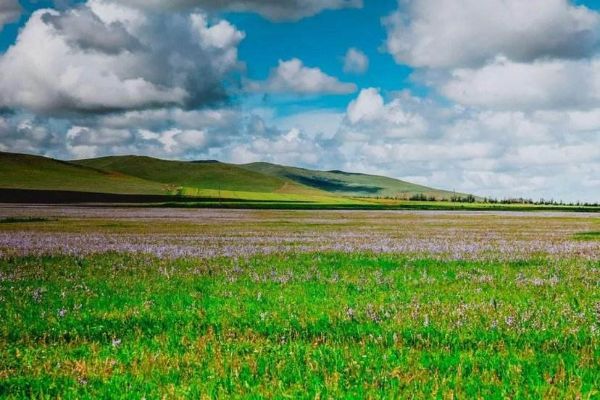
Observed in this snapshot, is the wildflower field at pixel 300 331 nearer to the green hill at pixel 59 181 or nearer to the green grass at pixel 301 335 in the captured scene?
the green grass at pixel 301 335

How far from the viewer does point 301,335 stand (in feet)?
25.0

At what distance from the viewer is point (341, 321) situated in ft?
27.1

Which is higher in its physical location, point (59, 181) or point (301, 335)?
point (59, 181)

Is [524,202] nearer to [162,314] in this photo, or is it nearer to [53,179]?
[53,179]

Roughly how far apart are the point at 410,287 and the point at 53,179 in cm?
18570

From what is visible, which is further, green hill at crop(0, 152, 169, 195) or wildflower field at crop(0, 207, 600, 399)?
green hill at crop(0, 152, 169, 195)

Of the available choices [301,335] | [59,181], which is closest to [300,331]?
Result: [301,335]

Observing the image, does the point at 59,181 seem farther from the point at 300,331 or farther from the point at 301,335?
the point at 301,335

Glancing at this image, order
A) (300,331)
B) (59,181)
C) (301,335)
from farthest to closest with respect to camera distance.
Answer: (59,181) → (300,331) → (301,335)

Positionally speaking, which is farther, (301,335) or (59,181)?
(59,181)

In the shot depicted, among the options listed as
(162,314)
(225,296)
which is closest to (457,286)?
(225,296)

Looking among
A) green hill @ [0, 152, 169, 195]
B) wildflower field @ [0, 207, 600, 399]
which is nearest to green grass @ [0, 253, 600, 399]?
wildflower field @ [0, 207, 600, 399]

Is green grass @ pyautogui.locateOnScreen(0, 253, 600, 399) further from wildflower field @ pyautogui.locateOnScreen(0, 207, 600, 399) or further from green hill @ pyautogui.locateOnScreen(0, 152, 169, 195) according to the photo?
green hill @ pyautogui.locateOnScreen(0, 152, 169, 195)

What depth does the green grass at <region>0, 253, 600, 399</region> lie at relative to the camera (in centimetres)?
543
